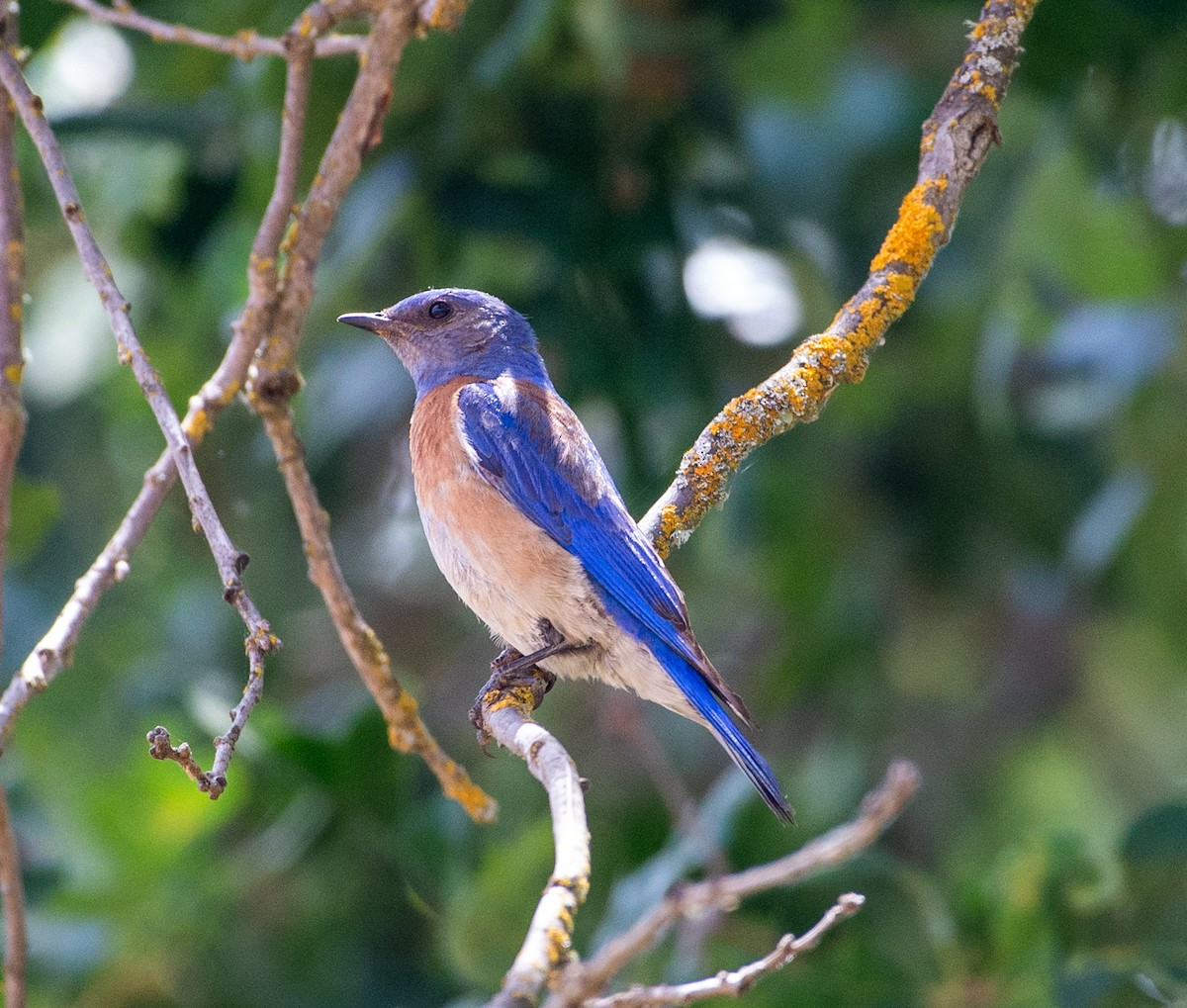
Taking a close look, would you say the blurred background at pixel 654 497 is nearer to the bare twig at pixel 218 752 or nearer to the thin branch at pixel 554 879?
the thin branch at pixel 554 879

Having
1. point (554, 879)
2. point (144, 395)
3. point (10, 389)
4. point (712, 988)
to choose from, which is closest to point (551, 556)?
point (144, 395)

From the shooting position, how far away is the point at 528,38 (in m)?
4.96

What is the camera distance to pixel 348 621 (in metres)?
3.61

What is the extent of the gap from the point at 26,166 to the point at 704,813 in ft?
11.5

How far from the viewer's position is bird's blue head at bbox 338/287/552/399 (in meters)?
5.32

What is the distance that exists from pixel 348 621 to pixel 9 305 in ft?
3.68

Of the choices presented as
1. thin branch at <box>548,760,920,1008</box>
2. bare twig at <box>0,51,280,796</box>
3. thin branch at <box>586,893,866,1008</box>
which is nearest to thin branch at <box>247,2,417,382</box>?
bare twig at <box>0,51,280,796</box>

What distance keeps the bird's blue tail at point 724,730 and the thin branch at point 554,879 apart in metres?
0.88

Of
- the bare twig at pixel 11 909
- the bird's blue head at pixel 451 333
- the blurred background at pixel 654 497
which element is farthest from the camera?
the bird's blue head at pixel 451 333

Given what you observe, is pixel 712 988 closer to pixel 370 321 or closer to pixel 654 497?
pixel 654 497

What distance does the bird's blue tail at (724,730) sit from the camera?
381 centimetres

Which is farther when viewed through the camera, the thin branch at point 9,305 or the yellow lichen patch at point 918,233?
the yellow lichen patch at point 918,233

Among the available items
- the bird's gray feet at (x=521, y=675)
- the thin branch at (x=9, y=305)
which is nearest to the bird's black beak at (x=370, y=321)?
the bird's gray feet at (x=521, y=675)

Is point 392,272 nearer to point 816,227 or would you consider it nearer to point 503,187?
point 503,187
